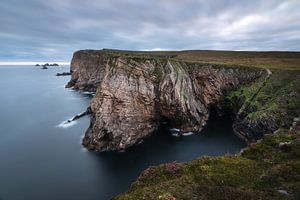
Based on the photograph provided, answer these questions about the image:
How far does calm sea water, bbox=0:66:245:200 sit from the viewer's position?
120ft

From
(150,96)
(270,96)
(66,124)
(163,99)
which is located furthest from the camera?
(66,124)

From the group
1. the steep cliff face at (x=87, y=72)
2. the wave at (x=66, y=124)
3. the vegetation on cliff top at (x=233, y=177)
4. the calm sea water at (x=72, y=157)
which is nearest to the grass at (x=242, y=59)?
the steep cliff face at (x=87, y=72)

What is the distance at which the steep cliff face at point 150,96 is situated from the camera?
53438 millimetres

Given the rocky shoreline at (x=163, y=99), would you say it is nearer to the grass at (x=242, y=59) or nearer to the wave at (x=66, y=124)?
the grass at (x=242, y=59)

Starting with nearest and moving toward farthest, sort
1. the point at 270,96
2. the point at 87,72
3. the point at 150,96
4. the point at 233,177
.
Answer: the point at 233,177 → the point at 270,96 → the point at 150,96 → the point at 87,72

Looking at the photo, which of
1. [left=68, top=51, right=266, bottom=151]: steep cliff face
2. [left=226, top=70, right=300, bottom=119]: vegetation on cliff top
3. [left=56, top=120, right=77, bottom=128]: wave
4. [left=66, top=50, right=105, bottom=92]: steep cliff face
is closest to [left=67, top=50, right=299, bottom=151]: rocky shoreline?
[left=68, top=51, right=266, bottom=151]: steep cliff face

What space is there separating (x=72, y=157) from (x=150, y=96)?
23.3 m

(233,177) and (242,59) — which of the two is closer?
(233,177)

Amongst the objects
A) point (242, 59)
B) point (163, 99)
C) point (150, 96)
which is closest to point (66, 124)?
point (150, 96)

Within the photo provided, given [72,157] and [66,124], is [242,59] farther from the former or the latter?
[72,157]

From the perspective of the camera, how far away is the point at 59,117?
249 feet

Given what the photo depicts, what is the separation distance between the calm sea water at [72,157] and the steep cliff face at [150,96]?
3.64 metres

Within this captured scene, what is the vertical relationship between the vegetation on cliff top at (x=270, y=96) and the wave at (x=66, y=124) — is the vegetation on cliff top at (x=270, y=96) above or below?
above

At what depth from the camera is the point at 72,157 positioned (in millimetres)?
46625
